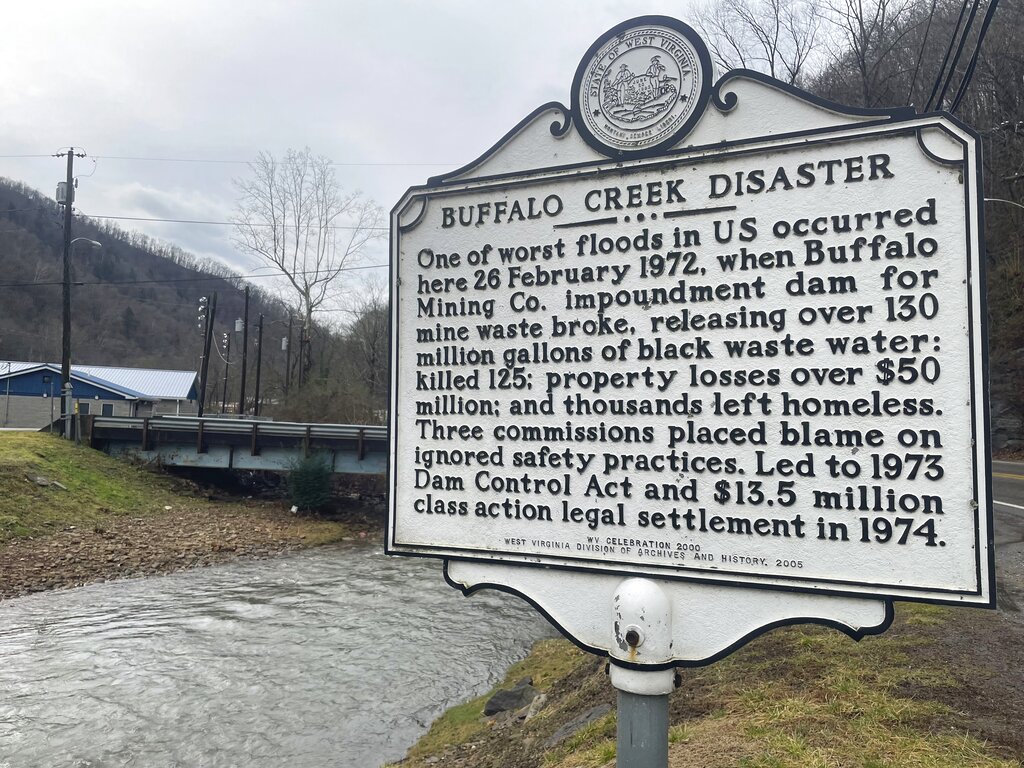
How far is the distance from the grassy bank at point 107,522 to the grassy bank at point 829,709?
1257 cm

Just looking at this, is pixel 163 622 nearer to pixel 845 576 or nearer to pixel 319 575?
pixel 319 575

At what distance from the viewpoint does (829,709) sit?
14.0 ft

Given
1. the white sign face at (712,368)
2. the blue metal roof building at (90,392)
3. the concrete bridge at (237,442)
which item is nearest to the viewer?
the white sign face at (712,368)

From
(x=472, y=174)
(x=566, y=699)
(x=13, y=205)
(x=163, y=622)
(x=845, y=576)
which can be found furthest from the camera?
(x=13, y=205)

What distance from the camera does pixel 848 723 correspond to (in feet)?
13.2

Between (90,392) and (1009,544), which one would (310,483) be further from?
(90,392)

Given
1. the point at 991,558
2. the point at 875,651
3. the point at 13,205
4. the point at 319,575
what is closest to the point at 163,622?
the point at 319,575

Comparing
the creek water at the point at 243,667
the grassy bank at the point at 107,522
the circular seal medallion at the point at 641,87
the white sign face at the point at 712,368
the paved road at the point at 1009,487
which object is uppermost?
the circular seal medallion at the point at 641,87

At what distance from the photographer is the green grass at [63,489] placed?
58.2 ft

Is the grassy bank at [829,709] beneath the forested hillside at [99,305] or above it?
beneath

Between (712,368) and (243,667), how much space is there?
384 inches

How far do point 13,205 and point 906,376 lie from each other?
417 feet

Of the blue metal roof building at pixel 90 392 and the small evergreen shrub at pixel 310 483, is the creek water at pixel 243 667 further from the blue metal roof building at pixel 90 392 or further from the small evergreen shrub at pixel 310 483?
the blue metal roof building at pixel 90 392

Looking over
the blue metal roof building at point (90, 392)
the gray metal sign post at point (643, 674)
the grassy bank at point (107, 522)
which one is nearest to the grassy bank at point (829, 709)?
the gray metal sign post at point (643, 674)
